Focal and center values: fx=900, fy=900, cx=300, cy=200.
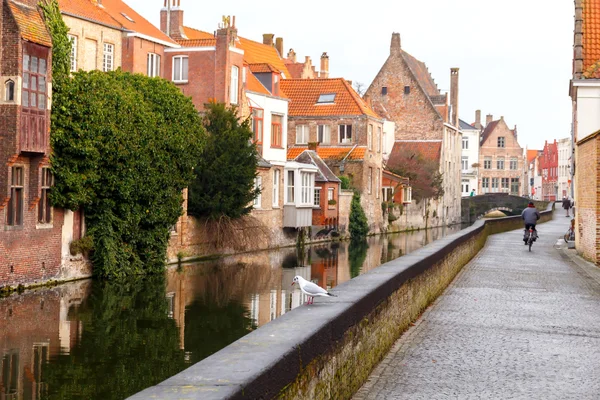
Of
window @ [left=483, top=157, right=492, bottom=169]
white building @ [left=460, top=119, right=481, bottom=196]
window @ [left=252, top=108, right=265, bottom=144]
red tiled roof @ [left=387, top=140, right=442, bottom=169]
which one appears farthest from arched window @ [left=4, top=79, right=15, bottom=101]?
window @ [left=483, top=157, right=492, bottom=169]

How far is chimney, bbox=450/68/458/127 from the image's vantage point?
87.1 meters

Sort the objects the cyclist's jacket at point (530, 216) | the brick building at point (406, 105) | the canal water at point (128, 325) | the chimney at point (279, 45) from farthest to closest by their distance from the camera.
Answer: the brick building at point (406, 105) < the chimney at point (279, 45) < the cyclist's jacket at point (530, 216) < the canal water at point (128, 325)

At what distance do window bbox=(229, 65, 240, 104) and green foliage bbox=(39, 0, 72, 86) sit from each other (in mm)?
15456

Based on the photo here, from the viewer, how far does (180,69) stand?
40.7 meters

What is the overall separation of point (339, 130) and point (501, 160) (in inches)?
2124

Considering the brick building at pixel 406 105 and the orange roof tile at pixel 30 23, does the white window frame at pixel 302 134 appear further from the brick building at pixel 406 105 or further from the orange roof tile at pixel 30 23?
the orange roof tile at pixel 30 23

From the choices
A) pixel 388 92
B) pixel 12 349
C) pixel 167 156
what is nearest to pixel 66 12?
pixel 167 156

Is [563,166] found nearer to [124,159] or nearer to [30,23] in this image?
[124,159]

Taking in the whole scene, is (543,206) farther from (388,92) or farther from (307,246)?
(307,246)

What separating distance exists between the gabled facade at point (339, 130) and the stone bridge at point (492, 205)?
103 feet

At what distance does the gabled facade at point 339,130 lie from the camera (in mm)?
60562

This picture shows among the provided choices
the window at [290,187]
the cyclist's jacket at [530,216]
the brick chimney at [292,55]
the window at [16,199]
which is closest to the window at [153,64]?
the window at [290,187]

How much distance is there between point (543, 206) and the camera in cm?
8812

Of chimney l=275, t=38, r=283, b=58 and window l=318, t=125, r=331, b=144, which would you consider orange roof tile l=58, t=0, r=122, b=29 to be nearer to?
window l=318, t=125, r=331, b=144
